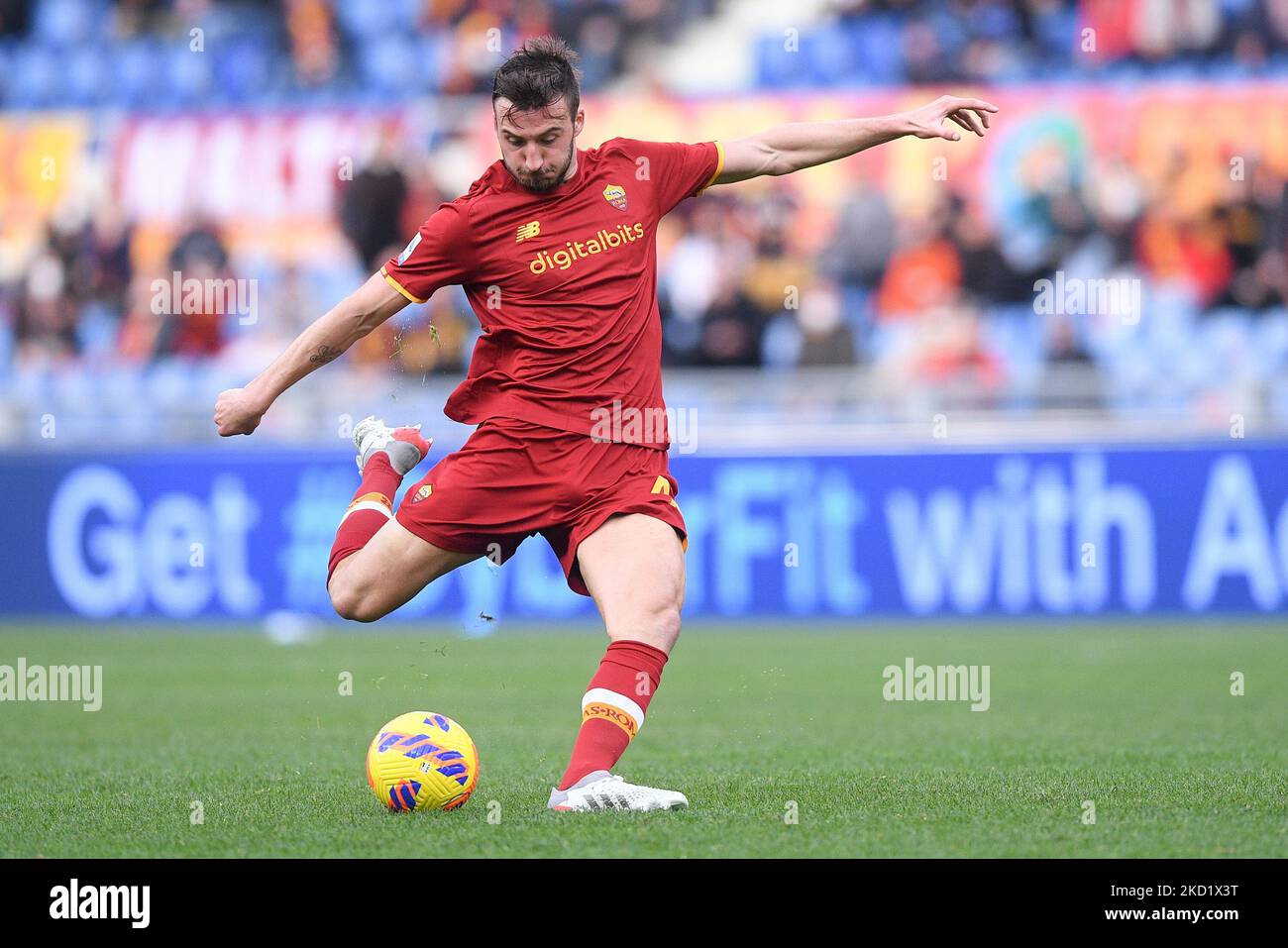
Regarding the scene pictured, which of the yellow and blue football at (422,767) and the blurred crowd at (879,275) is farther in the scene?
the blurred crowd at (879,275)

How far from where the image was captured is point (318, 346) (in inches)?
249

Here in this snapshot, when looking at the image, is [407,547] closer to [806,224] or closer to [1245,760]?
[1245,760]

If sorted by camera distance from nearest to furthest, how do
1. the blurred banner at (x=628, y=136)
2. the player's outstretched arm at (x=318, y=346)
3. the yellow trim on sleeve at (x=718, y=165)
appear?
the player's outstretched arm at (x=318, y=346) → the yellow trim on sleeve at (x=718, y=165) → the blurred banner at (x=628, y=136)

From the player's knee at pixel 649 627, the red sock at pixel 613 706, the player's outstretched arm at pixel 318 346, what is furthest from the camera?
the player's outstretched arm at pixel 318 346

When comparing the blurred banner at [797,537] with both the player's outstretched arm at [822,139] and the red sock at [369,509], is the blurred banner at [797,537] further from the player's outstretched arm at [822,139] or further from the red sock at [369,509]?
the player's outstretched arm at [822,139]

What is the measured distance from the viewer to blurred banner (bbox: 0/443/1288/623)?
13953 mm

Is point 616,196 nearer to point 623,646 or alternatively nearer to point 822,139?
point 822,139

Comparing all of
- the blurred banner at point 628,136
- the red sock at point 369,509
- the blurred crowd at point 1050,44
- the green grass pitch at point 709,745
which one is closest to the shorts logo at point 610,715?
the green grass pitch at point 709,745

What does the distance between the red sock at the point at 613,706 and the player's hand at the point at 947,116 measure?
2.03 metres

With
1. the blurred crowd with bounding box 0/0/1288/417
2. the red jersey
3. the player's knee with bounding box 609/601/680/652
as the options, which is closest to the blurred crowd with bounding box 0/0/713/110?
the blurred crowd with bounding box 0/0/1288/417

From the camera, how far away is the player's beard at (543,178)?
6270mm

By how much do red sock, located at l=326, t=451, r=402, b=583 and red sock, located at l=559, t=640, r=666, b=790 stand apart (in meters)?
1.12

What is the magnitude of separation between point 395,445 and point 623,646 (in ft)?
5.27

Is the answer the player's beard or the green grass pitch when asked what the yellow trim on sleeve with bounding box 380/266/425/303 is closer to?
the player's beard
